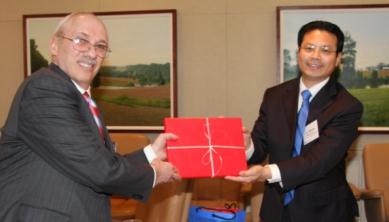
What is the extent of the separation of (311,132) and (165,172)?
770 mm

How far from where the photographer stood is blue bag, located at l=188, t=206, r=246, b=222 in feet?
9.56

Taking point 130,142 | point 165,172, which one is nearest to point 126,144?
point 130,142

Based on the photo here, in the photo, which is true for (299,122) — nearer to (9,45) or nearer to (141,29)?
(141,29)

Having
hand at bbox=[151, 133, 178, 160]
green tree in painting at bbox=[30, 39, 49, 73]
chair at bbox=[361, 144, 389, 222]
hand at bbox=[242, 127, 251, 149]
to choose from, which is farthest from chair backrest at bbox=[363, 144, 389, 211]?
green tree in painting at bbox=[30, 39, 49, 73]

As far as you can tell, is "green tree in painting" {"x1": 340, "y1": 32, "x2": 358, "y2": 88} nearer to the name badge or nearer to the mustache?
the name badge

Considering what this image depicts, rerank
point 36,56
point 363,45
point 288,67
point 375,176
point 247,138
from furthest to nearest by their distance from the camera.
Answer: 1. point 36,56
2. point 288,67
3. point 363,45
4. point 375,176
5. point 247,138

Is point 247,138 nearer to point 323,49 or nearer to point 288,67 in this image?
point 323,49

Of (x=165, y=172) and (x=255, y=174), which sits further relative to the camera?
(x=255, y=174)

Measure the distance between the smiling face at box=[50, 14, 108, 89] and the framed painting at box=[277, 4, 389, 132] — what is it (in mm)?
2502

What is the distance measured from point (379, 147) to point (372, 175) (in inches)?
10.5

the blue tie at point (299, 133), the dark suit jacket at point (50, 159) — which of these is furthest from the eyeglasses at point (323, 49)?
the dark suit jacket at point (50, 159)

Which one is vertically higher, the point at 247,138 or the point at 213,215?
the point at 247,138

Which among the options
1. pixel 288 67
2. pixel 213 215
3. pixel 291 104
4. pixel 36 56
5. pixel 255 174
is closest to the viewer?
pixel 255 174

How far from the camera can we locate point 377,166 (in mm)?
3697
